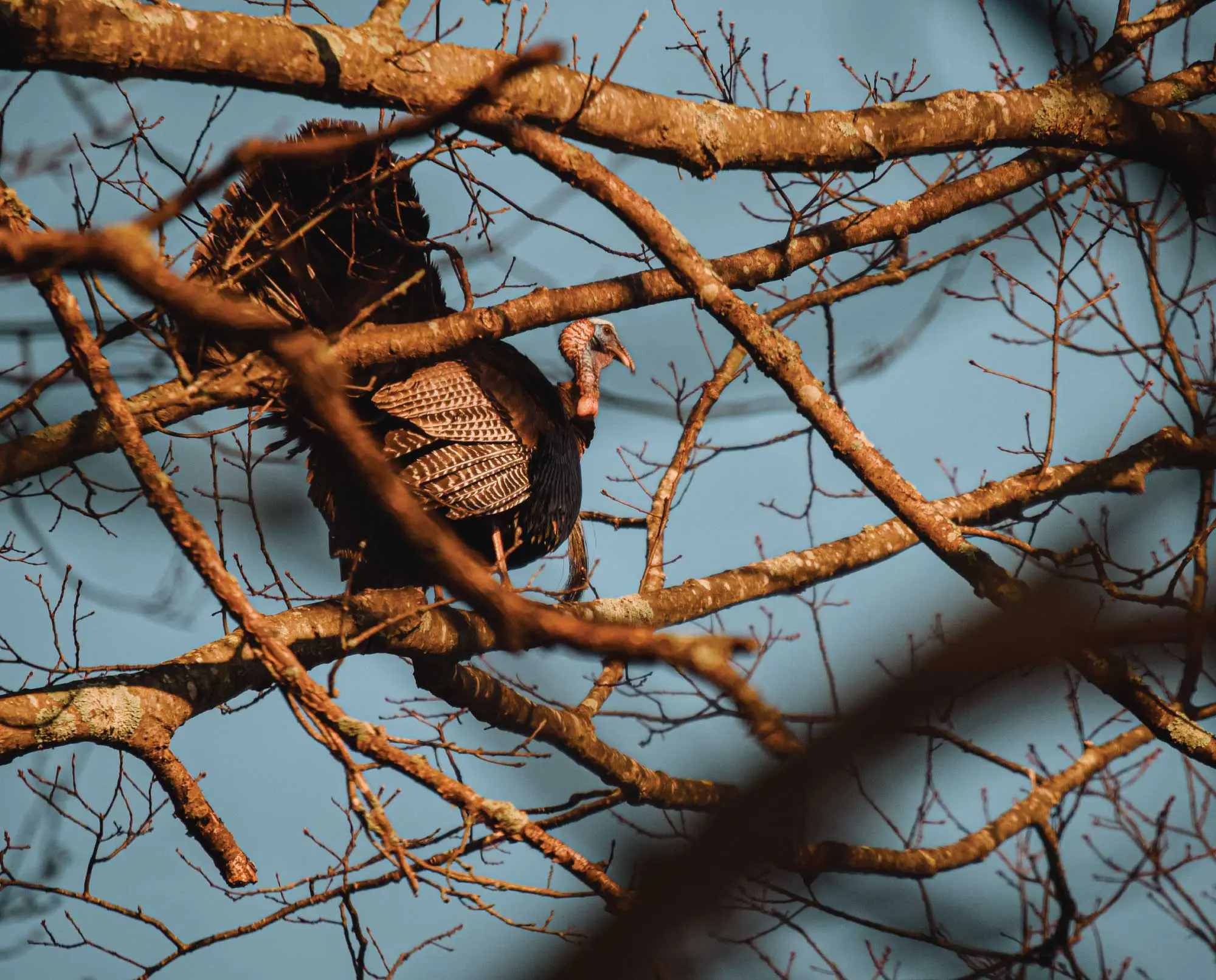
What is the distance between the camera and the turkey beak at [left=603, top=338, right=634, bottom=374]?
19.8 ft

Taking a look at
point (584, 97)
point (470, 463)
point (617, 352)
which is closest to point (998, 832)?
point (470, 463)

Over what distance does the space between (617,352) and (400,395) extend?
188 centimetres

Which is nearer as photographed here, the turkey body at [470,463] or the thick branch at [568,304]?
the thick branch at [568,304]

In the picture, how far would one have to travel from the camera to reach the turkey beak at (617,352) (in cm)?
603

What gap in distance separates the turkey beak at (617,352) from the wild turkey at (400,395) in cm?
62

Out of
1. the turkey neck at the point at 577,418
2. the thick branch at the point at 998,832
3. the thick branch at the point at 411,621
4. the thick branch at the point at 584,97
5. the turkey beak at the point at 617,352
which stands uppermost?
the turkey beak at the point at 617,352

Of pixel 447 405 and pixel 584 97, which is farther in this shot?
pixel 447 405

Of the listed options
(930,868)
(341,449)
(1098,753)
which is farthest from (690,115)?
(1098,753)

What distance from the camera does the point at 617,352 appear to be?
6.10 m

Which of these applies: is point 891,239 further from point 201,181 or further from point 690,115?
point 201,181

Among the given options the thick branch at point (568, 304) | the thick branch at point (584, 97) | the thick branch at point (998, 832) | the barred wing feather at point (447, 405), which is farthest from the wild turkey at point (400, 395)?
the thick branch at point (998, 832)

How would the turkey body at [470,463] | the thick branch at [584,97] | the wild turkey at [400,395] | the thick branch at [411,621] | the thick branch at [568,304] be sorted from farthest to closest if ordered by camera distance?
the turkey body at [470,463], the wild turkey at [400,395], the thick branch at [568,304], the thick branch at [411,621], the thick branch at [584,97]

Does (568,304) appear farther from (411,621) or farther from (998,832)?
(998,832)

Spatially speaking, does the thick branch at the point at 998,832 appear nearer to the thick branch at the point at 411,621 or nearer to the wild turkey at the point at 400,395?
the thick branch at the point at 411,621
